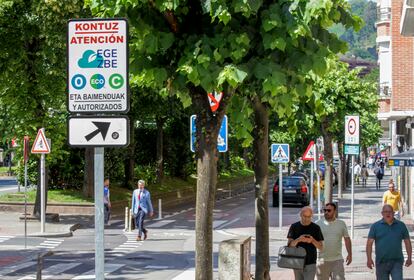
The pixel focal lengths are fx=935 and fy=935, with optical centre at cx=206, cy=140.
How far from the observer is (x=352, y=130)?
24828mm

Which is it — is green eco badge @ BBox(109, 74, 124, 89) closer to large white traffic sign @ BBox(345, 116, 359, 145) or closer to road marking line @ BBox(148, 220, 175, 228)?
large white traffic sign @ BBox(345, 116, 359, 145)

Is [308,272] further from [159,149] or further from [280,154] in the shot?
Result: [159,149]

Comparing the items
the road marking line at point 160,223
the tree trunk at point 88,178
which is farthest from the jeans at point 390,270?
the tree trunk at point 88,178

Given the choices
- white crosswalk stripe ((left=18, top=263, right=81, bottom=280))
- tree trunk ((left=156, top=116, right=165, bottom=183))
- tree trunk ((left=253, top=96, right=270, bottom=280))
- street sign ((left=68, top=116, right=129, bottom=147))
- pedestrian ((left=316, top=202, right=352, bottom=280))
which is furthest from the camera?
tree trunk ((left=156, top=116, right=165, bottom=183))

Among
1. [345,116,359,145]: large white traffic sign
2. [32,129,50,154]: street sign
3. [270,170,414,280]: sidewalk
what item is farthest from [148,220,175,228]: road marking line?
[345,116,359,145]: large white traffic sign

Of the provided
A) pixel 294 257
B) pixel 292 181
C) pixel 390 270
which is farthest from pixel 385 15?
pixel 294 257

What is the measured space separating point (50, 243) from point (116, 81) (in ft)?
61.7

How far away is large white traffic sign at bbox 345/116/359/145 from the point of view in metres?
24.5

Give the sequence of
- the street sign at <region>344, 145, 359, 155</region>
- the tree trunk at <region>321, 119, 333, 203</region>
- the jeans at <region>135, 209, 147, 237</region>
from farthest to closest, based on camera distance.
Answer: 1. the tree trunk at <region>321, 119, 333, 203</region>
2. the jeans at <region>135, 209, 147, 237</region>
3. the street sign at <region>344, 145, 359, 155</region>

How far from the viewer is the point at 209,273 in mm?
10977

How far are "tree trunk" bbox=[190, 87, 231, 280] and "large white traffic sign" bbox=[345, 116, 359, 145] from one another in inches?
519

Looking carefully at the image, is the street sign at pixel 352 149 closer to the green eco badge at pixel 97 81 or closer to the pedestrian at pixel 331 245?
the pedestrian at pixel 331 245

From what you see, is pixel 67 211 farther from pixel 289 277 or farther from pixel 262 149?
pixel 262 149

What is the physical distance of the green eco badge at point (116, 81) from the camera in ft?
22.2
